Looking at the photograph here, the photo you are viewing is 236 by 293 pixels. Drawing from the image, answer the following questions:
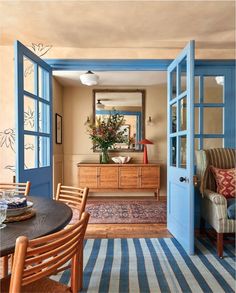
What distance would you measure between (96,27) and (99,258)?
2390 millimetres

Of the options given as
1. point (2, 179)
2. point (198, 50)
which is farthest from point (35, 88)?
point (198, 50)

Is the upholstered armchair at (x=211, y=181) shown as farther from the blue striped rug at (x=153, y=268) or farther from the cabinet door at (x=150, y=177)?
the cabinet door at (x=150, y=177)

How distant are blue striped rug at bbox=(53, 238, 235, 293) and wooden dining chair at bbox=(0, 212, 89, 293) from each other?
0.84m

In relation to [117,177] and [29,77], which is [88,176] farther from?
[29,77]

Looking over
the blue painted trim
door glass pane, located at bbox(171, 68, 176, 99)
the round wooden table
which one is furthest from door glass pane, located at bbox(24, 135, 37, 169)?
door glass pane, located at bbox(171, 68, 176, 99)

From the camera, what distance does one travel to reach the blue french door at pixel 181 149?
247 centimetres

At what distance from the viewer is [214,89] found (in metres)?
3.18

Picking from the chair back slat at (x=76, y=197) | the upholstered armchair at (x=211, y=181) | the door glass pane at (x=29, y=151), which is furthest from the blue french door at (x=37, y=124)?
the upholstered armchair at (x=211, y=181)

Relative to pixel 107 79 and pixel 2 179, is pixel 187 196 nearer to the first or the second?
pixel 2 179

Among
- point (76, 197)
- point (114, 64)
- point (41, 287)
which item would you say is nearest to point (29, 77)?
point (114, 64)

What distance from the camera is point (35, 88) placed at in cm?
276

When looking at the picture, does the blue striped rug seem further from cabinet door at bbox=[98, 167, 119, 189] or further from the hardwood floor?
cabinet door at bbox=[98, 167, 119, 189]

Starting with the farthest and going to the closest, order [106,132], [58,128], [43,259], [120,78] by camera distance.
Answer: [106,132] → [58,128] → [120,78] → [43,259]

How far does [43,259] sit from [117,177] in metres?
4.09
